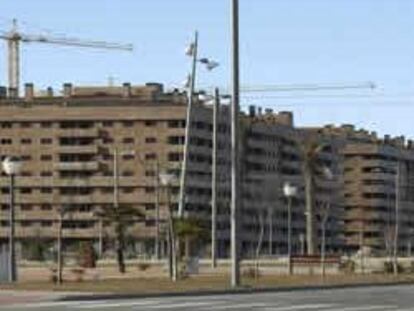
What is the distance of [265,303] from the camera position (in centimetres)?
3356

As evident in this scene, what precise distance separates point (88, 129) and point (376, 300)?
134m

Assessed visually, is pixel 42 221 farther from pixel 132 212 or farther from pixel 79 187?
pixel 132 212

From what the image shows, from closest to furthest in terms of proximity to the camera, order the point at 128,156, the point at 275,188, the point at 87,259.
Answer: the point at 87,259 < the point at 275,188 < the point at 128,156

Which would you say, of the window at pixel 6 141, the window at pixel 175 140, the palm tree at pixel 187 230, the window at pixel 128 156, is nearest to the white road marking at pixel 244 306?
the palm tree at pixel 187 230

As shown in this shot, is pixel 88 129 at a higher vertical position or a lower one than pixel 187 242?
higher

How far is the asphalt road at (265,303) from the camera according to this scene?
31.3 metres

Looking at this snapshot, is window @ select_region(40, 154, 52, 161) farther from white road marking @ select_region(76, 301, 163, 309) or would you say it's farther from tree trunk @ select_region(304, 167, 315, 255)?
white road marking @ select_region(76, 301, 163, 309)

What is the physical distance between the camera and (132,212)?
72000 mm

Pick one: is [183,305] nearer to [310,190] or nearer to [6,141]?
[310,190]

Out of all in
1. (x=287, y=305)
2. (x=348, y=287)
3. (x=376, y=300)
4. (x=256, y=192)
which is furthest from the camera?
(x=256, y=192)

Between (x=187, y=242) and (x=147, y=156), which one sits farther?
(x=147, y=156)

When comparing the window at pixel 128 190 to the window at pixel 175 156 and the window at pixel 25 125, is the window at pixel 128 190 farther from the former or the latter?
the window at pixel 25 125

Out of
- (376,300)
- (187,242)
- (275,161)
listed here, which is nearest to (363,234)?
(275,161)

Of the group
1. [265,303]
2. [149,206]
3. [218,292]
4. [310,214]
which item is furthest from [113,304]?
[149,206]
